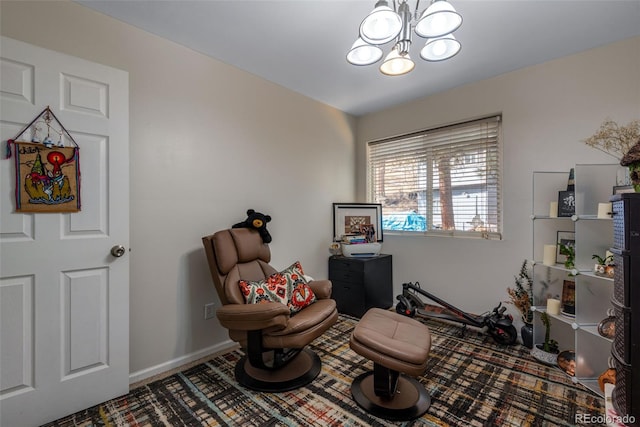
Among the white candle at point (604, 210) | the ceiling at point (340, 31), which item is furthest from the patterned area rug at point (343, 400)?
the ceiling at point (340, 31)

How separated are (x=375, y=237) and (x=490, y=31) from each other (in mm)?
2237

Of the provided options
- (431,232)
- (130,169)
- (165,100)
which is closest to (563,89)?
(431,232)

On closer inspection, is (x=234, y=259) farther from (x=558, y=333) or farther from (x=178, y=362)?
(x=558, y=333)

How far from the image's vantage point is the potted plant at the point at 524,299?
243 cm

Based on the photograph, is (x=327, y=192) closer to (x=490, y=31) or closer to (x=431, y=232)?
(x=431, y=232)

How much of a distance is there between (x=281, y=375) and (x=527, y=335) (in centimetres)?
206

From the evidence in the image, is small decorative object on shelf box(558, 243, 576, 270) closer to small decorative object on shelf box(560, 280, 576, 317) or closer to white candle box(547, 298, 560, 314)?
small decorative object on shelf box(560, 280, 576, 317)

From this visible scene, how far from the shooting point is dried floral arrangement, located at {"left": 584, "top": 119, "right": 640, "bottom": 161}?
2.02 m

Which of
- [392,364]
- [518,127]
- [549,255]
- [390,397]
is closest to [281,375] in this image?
[390,397]

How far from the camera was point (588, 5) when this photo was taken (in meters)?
1.77

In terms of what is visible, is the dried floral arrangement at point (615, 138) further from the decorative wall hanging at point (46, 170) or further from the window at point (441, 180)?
the decorative wall hanging at point (46, 170)

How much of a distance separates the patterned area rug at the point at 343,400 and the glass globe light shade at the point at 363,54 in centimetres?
207

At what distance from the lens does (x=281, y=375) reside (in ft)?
6.60

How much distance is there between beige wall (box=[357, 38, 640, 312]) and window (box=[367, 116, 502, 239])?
12 centimetres
